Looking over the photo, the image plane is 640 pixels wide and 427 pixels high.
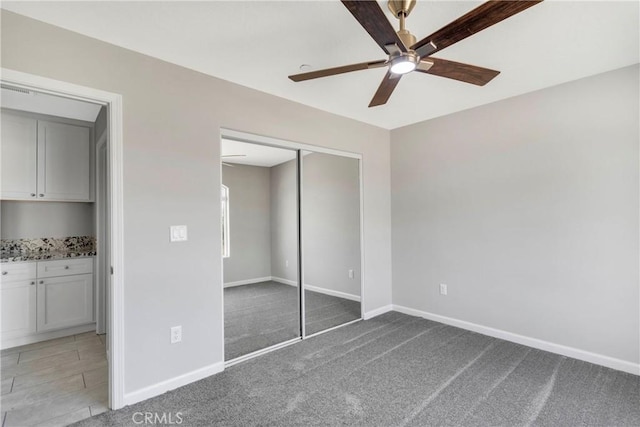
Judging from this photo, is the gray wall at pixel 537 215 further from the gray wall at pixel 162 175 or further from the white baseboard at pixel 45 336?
the white baseboard at pixel 45 336

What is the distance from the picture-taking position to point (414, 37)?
1.60m

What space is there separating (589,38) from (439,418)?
9.02ft

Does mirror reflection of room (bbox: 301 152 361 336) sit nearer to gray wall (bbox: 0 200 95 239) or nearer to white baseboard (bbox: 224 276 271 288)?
white baseboard (bbox: 224 276 271 288)

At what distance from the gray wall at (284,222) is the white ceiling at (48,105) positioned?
181 centimetres

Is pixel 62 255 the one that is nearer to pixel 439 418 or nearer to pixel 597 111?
pixel 439 418

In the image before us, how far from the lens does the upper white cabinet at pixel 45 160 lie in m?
3.11

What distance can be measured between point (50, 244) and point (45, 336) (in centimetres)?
101

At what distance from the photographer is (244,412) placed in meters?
2.03

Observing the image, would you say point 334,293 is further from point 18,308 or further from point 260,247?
point 18,308

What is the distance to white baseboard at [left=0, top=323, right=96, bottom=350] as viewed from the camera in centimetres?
302

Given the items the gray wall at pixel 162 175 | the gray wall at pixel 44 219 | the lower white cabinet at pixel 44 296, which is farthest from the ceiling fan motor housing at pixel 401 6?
the gray wall at pixel 44 219

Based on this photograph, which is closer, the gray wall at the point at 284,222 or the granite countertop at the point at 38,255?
the granite countertop at the point at 38,255

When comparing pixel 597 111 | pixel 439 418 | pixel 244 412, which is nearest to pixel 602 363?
pixel 439 418

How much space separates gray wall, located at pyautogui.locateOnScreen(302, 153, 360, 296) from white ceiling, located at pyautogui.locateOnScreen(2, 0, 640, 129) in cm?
92
